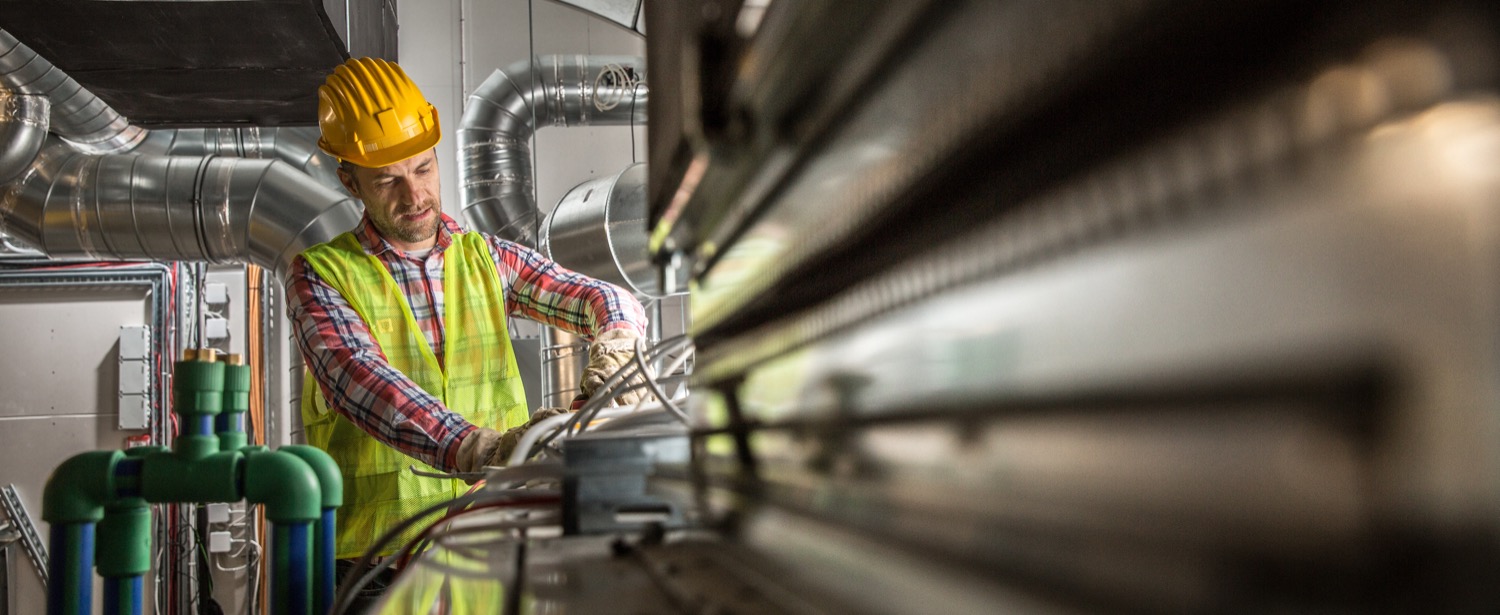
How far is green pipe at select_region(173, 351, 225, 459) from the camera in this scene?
1.12m

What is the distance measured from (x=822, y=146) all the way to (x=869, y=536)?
217 mm

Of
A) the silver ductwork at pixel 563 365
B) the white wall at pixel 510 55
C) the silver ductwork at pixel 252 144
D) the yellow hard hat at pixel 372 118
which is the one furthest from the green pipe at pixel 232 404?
the white wall at pixel 510 55

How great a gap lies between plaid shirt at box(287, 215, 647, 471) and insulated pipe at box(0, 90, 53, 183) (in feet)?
5.90

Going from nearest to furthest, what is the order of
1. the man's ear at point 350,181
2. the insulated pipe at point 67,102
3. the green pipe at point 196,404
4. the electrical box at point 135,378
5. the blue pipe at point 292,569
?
the blue pipe at point 292,569, the green pipe at point 196,404, the man's ear at point 350,181, the insulated pipe at point 67,102, the electrical box at point 135,378

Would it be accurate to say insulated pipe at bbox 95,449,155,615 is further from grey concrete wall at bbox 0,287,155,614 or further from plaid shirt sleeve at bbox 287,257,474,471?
grey concrete wall at bbox 0,287,155,614

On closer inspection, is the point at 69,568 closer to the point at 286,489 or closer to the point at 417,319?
the point at 286,489

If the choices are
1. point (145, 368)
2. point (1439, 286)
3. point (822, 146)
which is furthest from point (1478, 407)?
point (145, 368)

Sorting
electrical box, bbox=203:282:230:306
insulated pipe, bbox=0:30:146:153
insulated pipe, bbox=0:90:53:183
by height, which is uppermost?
insulated pipe, bbox=0:30:146:153

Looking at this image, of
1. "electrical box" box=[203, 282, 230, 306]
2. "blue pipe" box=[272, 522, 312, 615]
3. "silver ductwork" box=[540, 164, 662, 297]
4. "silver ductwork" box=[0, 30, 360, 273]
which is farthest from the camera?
"electrical box" box=[203, 282, 230, 306]

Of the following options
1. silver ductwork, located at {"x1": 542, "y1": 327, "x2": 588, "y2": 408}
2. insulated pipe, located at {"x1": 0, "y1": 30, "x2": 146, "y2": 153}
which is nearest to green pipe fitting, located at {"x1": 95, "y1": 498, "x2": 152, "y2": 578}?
silver ductwork, located at {"x1": 542, "y1": 327, "x2": 588, "y2": 408}

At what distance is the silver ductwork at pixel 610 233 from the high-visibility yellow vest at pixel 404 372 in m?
0.98

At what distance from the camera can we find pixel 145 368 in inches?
166

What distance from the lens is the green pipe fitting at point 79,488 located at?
1.11 m

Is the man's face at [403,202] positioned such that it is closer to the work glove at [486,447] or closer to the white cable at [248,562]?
the work glove at [486,447]
